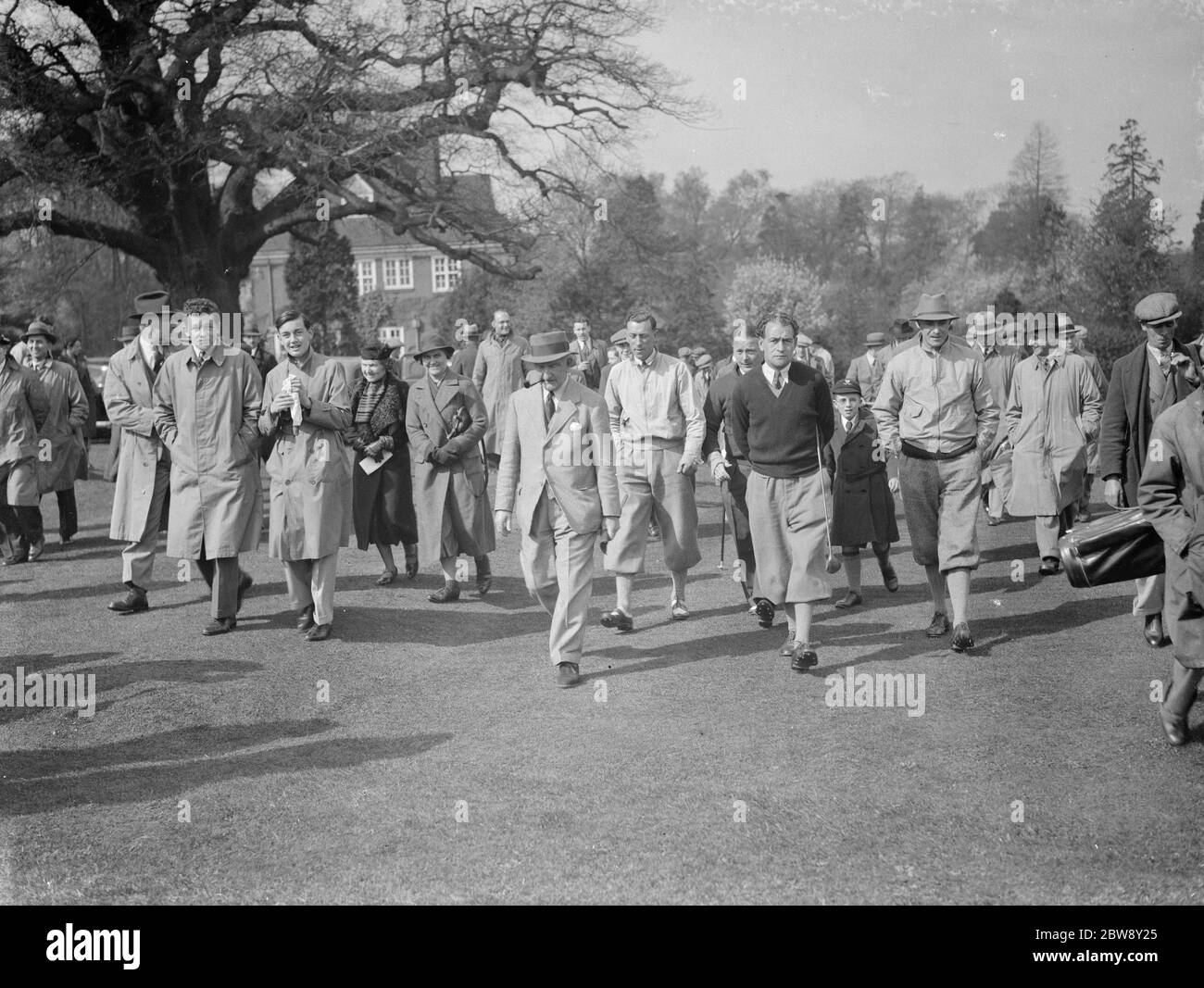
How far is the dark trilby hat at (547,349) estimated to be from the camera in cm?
832

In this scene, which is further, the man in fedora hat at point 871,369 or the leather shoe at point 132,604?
→ the man in fedora hat at point 871,369

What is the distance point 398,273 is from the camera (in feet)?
266

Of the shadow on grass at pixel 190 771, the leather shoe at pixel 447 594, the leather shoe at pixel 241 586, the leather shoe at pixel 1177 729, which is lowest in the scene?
the shadow on grass at pixel 190 771

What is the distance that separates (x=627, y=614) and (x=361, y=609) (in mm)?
2216

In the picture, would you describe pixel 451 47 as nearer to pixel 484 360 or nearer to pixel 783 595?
pixel 484 360

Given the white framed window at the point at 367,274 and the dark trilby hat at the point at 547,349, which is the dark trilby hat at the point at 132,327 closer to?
the dark trilby hat at the point at 547,349

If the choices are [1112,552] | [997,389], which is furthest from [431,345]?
[1112,552]

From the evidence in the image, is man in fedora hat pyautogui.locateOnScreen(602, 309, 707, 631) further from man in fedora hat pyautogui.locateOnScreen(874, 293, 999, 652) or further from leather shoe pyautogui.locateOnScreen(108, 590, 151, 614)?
leather shoe pyautogui.locateOnScreen(108, 590, 151, 614)

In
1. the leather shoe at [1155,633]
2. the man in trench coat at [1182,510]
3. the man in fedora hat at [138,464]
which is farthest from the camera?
the man in fedora hat at [138,464]

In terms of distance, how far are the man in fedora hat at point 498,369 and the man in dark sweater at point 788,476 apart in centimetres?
702

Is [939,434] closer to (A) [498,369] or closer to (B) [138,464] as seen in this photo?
(B) [138,464]

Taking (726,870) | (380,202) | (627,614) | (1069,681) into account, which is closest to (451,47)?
(380,202)

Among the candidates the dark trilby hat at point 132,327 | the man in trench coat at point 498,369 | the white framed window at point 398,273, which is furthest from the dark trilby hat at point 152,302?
the white framed window at point 398,273

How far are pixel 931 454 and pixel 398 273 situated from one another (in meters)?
74.8
